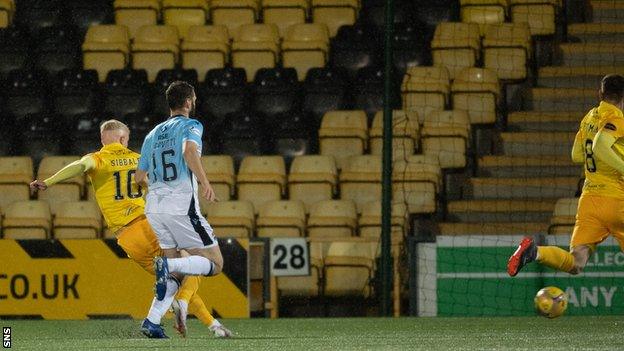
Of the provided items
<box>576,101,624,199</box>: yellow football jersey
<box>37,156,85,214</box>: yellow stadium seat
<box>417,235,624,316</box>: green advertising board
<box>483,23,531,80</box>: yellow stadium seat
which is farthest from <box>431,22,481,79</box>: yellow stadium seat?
<box>576,101,624,199</box>: yellow football jersey

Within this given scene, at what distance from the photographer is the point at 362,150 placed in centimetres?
1652

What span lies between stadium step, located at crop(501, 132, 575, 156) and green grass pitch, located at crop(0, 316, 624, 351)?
153 inches

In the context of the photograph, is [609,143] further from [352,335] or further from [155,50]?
[155,50]

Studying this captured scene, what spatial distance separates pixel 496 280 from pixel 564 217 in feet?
4.29

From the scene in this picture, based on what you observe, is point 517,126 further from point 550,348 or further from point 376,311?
point 550,348

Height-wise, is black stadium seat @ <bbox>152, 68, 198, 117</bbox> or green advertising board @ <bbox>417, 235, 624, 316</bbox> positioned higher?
black stadium seat @ <bbox>152, 68, 198, 117</bbox>

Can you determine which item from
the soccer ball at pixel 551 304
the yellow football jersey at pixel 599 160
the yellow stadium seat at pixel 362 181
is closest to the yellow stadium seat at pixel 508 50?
the yellow stadium seat at pixel 362 181

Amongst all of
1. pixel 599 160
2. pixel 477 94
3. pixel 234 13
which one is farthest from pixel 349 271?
pixel 234 13

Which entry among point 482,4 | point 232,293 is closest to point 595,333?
point 232,293

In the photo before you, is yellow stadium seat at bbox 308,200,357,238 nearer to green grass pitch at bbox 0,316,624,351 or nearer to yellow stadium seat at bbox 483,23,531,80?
green grass pitch at bbox 0,316,624,351

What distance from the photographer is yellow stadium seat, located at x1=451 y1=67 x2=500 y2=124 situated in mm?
16625

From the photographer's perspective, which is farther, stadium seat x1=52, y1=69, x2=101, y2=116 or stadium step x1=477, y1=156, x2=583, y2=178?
stadium seat x1=52, y1=69, x2=101, y2=116

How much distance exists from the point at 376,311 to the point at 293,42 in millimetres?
4692

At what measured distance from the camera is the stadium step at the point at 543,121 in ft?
55.3
